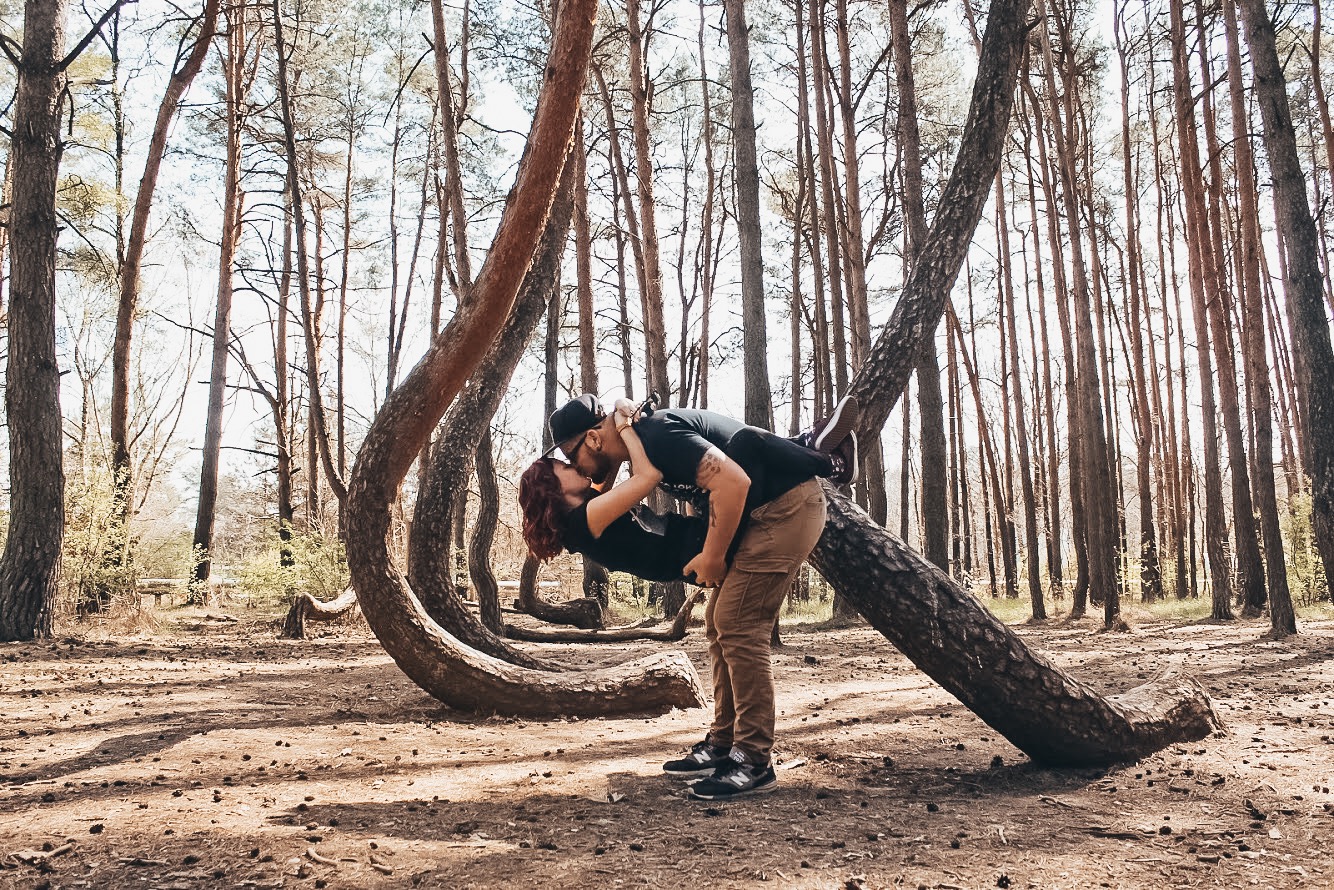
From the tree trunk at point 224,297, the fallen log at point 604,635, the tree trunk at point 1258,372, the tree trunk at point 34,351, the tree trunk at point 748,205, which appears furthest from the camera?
the tree trunk at point 224,297

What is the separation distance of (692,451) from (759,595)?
713 millimetres

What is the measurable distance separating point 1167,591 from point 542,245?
676 inches

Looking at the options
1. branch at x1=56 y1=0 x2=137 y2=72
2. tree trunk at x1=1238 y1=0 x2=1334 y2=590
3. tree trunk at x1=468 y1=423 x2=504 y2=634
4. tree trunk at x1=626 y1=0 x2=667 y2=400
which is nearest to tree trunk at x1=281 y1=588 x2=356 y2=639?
tree trunk at x1=468 y1=423 x2=504 y2=634

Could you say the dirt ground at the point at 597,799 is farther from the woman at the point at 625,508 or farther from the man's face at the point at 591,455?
the man's face at the point at 591,455

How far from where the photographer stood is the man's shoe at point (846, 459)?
4105 mm

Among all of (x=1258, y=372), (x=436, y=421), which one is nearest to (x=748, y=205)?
(x=436, y=421)

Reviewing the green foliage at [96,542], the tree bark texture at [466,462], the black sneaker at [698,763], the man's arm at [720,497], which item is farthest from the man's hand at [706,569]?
the green foliage at [96,542]

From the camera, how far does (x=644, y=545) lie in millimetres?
3773

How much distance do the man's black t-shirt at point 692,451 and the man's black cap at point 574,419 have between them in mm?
226

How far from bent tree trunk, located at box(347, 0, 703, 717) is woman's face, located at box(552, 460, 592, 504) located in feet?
6.29

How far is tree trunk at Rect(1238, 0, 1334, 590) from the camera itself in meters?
8.35

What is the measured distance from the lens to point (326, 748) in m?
4.47

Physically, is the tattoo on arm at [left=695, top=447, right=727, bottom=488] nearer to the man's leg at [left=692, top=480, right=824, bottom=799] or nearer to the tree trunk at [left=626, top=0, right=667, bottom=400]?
the man's leg at [left=692, top=480, right=824, bottom=799]

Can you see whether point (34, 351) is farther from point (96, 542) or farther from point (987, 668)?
point (987, 668)
